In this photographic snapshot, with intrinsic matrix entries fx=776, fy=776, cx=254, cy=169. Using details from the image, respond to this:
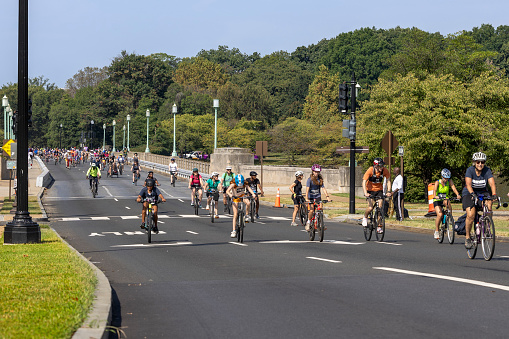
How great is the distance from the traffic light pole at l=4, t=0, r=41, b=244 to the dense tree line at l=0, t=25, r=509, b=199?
2606 cm

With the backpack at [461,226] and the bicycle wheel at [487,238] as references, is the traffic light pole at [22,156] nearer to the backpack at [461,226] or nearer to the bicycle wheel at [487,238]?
the backpack at [461,226]

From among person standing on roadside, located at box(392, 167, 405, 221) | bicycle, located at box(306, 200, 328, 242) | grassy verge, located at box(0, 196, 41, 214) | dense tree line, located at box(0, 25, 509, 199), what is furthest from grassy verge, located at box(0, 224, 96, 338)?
dense tree line, located at box(0, 25, 509, 199)

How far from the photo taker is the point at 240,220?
18938mm

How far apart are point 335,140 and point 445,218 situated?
187ft

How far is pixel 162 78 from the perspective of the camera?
140m

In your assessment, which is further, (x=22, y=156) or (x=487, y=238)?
(x=22, y=156)

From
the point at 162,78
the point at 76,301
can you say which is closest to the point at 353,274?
the point at 76,301

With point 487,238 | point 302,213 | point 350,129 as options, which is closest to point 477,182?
point 487,238

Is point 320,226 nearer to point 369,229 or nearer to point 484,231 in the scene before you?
point 369,229

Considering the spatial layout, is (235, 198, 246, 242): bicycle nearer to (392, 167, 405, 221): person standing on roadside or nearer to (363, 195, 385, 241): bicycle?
(363, 195, 385, 241): bicycle

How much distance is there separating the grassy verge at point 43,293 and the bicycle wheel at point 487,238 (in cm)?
666

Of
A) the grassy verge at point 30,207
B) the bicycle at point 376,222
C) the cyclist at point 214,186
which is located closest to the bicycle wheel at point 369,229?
the bicycle at point 376,222

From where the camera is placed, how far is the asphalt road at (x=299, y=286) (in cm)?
777

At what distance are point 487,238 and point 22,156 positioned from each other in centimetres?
1058
